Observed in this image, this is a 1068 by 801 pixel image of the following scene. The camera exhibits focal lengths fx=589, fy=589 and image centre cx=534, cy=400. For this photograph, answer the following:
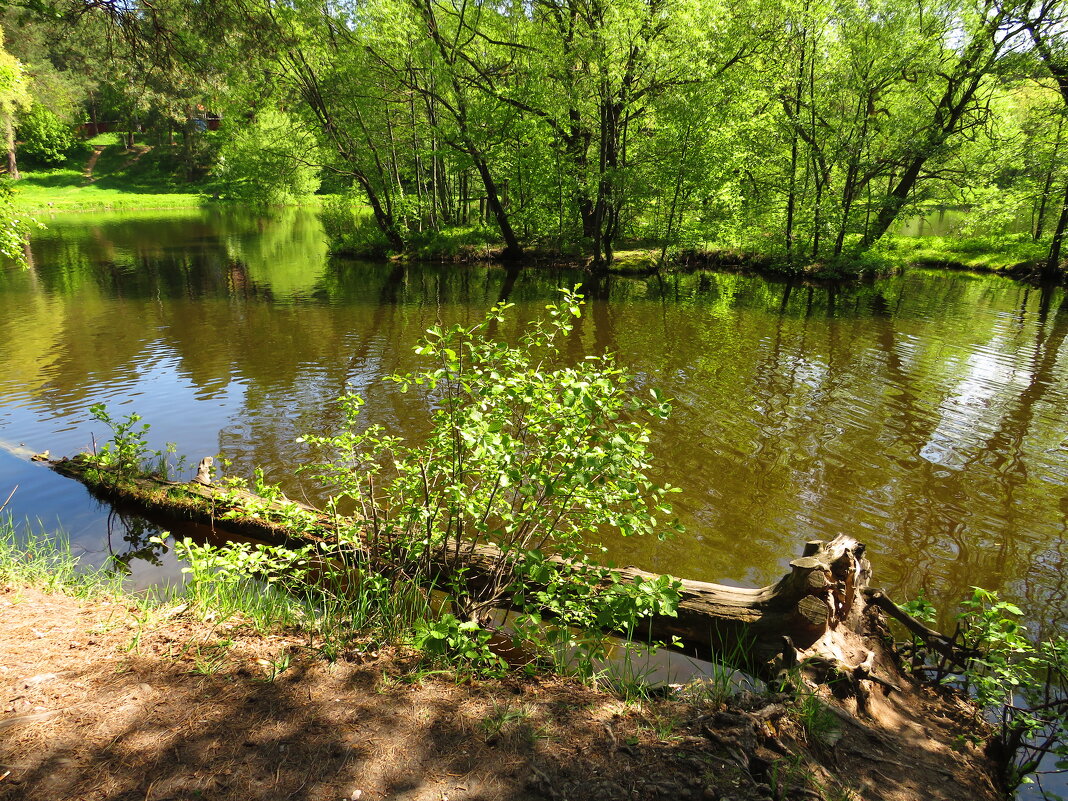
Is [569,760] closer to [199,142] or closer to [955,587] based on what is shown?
[955,587]

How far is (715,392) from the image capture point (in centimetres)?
1102

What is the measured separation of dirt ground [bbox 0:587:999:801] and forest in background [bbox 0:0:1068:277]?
65.1ft

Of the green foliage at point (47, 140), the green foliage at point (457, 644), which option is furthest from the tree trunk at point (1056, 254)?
the green foliage at point (47, 140)

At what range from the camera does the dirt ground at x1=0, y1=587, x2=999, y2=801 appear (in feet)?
8.77

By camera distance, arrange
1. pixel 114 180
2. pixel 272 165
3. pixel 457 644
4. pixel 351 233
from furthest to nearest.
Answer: pixel 114 180 → pixel 351 233 → pixel 272 165 → pixel 457 644

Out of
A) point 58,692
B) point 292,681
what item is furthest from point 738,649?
point 58,692

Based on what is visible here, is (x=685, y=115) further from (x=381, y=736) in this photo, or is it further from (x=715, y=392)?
(x=381, y=736)

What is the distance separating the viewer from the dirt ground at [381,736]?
8.77 ft

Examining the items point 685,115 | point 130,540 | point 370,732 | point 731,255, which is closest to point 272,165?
point 685,115

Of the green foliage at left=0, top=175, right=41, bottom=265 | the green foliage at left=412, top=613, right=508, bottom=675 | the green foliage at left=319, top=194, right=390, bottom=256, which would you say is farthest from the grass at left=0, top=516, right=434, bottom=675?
the green foliage at left=319, top=194, right=390, bottom=256

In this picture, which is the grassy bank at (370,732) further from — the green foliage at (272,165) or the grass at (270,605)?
the green foliage at (272,165)

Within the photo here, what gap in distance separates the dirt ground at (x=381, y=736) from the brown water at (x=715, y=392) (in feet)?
7.97

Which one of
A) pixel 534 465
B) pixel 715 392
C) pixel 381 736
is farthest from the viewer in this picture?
pixel 715 392

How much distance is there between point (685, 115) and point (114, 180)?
219ft
